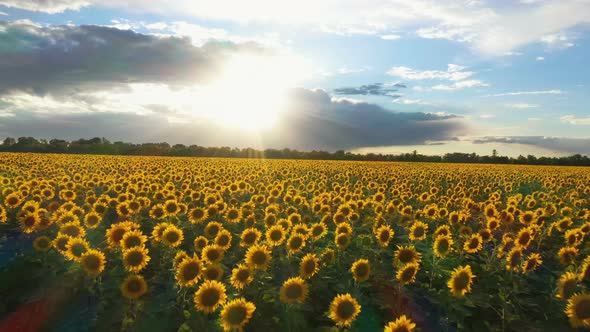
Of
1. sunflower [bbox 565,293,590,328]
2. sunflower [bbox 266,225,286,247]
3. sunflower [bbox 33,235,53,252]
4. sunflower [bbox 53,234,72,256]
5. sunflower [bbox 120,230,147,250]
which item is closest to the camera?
sunflower [bbox 565,293,590,328]

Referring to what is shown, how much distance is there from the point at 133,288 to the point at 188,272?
77 centimetres

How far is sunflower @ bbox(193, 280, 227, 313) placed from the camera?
536 cm

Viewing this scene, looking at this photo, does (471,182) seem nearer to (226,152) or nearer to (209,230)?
(209,230)

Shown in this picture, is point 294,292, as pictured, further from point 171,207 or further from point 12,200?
point 12,200

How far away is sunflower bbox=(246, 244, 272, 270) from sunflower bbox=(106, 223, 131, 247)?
2.55 metres

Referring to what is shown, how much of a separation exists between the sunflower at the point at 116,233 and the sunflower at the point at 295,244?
9.69 ft

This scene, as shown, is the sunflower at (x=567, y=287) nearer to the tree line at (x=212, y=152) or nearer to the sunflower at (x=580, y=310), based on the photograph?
the sunflower at (x=580, y=310)

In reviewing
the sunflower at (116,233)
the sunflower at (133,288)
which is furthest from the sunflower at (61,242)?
the sunflower at (133,288)

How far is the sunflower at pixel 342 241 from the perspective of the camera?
25.2ft

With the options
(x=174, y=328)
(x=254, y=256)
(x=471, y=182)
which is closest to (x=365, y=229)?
(x=254, y=256)

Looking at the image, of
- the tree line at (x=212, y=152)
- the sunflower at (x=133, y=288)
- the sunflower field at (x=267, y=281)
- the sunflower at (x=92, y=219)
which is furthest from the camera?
the tree line at (x=212, y=152)

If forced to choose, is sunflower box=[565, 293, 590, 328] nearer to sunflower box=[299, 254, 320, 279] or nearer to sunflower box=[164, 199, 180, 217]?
sunflower box=[299, 254, 320, 279]

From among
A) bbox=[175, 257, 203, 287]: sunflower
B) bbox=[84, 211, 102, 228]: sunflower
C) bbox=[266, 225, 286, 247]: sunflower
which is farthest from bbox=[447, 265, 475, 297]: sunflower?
bbox=[84, 211, 102, 228]: sunflower

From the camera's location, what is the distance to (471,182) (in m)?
25.5
